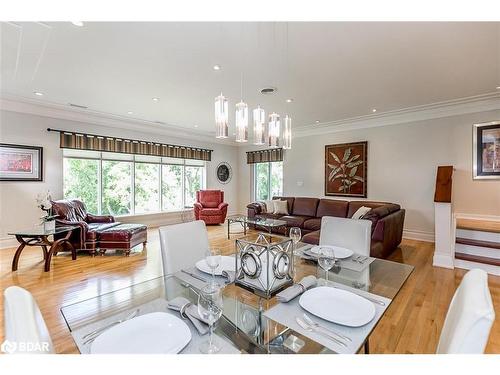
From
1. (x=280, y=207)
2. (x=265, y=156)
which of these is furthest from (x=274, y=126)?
(x=265, y=156)

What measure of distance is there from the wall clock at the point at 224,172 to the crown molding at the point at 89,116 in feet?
3.83

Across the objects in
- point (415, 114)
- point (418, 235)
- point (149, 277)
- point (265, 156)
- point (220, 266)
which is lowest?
point (149, 277)

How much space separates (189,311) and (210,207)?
5710mm

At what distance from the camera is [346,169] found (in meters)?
5.70

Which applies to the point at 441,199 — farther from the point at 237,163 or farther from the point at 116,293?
the point at 237,163

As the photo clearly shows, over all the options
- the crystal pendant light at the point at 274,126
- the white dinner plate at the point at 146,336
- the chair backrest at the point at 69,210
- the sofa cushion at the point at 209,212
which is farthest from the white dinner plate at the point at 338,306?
the sofa cushion at the point at 209,212

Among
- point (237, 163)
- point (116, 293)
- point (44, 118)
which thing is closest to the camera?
point (116, 293)

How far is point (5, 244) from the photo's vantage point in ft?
13.9

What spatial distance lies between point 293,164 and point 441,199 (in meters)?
3.74

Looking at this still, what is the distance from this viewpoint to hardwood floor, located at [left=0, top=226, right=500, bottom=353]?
1846mm

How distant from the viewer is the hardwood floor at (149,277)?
1.85 meters

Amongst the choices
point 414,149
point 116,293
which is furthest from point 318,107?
point 116,293

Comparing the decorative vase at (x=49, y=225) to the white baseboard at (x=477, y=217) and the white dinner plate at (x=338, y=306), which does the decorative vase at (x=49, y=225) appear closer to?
the white dinner plate at (x=338, y=306)

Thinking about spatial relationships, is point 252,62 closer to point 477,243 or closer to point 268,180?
point 477,243
